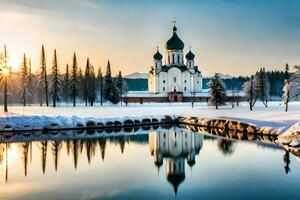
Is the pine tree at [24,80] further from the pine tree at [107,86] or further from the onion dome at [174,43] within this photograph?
the onion dome at [174,43]

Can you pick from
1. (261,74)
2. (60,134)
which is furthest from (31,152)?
(261,74)

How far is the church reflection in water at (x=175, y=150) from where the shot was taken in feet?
70.2

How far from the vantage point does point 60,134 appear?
37.6 m

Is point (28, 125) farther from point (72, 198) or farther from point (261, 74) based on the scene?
point (261, 74)

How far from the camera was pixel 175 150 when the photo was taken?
2956cm

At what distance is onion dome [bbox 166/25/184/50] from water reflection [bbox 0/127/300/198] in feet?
172

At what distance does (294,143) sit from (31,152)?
18533mm

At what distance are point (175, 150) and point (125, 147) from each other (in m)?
3.89

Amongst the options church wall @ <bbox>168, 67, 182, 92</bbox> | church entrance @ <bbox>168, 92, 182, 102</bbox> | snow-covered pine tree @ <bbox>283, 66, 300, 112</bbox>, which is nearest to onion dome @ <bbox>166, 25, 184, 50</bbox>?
church wall @ <bbox>168, 67, 182, 92</bbox>

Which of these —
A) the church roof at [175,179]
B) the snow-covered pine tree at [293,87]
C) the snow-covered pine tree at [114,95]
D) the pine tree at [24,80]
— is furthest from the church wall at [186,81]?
the church roof at [175,179]

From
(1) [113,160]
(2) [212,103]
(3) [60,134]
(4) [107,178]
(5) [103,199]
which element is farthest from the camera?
(2) [212,103]

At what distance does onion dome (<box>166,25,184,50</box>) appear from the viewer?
90.9 m

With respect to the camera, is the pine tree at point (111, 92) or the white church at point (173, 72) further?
the white church at point (173, 72)

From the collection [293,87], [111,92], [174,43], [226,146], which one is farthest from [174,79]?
[226,146]
